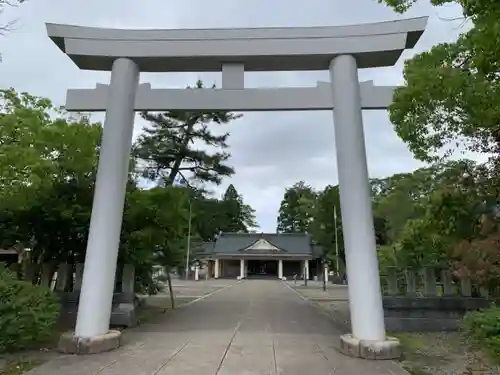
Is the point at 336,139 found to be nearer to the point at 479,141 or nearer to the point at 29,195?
the point at 479,141

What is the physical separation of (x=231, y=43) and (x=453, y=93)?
11.7ft

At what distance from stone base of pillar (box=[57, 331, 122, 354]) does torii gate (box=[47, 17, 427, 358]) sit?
255 mm

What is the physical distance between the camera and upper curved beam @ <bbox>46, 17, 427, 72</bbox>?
7129 millimetres

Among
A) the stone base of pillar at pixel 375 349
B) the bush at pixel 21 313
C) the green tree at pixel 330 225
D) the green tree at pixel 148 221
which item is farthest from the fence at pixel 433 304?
the green tree at pixel 330 225

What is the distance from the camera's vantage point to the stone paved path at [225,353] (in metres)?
5.37

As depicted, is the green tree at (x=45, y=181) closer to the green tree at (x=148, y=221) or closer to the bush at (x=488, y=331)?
the green tree at (x=148, y=221)

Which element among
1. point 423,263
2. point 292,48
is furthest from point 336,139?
point 423,263

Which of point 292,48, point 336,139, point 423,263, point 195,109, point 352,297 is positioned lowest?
point 352,297

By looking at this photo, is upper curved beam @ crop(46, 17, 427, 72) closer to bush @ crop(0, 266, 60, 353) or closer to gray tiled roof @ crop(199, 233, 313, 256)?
bush @ crop(0, 266, 60, 353)

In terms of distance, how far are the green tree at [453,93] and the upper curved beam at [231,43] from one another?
101cm

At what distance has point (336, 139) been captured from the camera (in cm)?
706

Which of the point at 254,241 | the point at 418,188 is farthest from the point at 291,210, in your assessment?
the point at 418,188

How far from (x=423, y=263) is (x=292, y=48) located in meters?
6.02

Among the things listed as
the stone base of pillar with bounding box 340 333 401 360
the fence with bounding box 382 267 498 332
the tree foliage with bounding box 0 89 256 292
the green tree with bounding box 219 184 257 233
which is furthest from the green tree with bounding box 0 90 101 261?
the green tree with bounding box 219 184 257 233
